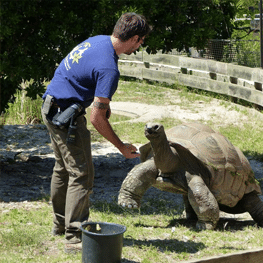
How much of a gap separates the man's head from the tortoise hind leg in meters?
2.63

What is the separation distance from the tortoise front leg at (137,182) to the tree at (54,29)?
6.50 ft

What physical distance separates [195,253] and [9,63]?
10.7ft

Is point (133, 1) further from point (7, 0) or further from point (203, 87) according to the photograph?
point (203, 87)

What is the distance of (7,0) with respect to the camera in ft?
19.7

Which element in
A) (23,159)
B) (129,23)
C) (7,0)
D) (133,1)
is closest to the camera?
(129,23)

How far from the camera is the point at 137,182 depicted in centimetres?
515

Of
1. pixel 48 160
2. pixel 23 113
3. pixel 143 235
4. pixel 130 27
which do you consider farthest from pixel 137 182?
pixel 23 113

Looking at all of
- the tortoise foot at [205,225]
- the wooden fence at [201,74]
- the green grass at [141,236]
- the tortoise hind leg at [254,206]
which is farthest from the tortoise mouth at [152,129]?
the wooden fence at [201,74]

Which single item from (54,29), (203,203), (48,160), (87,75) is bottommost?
(48,160)

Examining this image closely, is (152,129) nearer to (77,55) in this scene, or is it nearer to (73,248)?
(77,55)

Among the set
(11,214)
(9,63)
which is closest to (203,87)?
(9,63)

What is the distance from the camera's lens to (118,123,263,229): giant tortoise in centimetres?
501

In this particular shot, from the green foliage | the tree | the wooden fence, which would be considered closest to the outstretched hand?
the tree

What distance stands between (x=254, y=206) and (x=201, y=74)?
33.7ft
